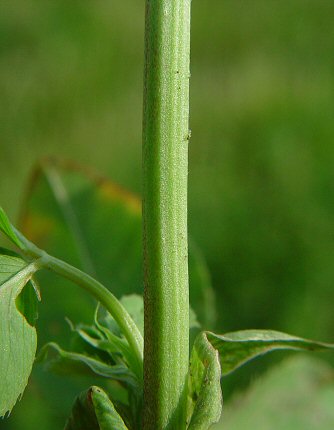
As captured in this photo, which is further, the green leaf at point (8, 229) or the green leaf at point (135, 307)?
the green leaf at point (135, 307)

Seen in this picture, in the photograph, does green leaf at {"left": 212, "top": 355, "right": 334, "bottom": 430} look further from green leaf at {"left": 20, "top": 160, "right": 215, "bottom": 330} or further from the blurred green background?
the blurred green background

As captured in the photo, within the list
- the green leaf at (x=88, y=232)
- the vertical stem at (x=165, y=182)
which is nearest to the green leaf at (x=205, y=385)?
the vertical stem at (x=165, y=182)

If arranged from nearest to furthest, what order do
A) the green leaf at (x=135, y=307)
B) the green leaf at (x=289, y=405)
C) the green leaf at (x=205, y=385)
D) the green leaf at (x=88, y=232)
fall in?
the green leaf at (x=205, y=385) < the green leaf at (x=135, y=307) < the green leaf at (x=88, y=232) < the green leaf at (x=289, y=405)

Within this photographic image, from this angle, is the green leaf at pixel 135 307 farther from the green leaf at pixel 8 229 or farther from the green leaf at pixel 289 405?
the green leaf at pixel 289 405

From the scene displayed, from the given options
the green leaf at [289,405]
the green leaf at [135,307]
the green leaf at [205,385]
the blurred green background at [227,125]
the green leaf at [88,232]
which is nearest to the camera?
the green leaf at [205,385]

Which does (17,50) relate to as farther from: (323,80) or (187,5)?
(187,5)
